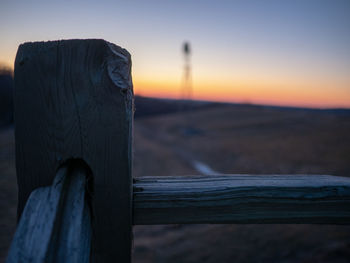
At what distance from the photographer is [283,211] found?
873 mm

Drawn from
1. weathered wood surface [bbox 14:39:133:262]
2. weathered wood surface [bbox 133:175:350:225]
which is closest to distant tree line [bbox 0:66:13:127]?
weathered wood surface [bbox 14:39:133:262]

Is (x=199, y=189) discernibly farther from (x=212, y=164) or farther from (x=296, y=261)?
(x=212, y=164)

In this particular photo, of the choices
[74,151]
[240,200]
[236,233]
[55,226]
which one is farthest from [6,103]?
[240,200]

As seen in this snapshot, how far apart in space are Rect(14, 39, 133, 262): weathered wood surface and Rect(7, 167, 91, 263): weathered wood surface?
0.06 metres

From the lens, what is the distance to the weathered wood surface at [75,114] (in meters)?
0.63

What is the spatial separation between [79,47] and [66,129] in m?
0.25

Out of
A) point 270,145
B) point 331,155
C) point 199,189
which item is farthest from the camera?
point 270,145

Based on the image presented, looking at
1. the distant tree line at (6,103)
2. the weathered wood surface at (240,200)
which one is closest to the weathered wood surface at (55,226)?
the weathered wood surface at (240,200)

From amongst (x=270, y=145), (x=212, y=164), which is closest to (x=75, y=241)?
(x=212, y=164)

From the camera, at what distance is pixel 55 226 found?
22.0 inches

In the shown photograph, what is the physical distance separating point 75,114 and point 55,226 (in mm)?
321

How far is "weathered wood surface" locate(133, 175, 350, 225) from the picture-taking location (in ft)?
2.70

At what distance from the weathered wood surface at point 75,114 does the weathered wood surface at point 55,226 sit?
0.06 m

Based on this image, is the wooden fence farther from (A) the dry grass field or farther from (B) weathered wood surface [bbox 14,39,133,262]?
(A) the dry grass field
